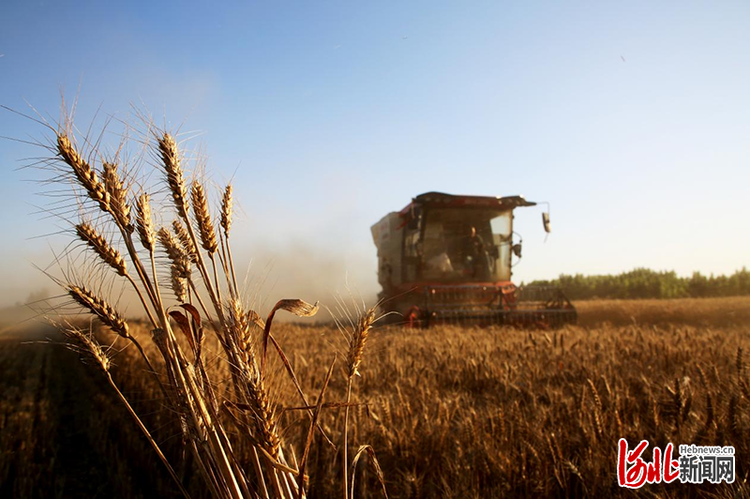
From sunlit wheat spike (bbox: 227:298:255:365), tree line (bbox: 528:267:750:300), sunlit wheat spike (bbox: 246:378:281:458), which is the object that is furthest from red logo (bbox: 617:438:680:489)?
tree line (bbox: 528:267:750:300)

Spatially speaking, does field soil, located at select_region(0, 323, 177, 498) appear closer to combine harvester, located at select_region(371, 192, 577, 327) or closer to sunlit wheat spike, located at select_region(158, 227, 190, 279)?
sunlit wheat spike, located at select_region(158, 227, 190, 279)

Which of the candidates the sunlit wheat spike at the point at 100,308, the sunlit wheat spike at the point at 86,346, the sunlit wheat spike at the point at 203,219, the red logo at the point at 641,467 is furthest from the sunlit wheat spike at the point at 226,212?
the red logo at the point at 641,467

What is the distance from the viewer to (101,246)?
993 mm

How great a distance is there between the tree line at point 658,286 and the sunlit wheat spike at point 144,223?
19723 mm

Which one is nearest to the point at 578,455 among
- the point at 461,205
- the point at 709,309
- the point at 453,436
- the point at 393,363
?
the point at 453,436

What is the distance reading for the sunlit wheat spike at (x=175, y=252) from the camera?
3.52 feet

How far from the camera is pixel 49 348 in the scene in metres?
9.62

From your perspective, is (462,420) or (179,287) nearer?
(179,287)

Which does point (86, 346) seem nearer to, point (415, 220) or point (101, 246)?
point (101, 246)

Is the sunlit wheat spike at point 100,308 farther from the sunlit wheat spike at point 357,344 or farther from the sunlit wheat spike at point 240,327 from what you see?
the sunlit wheat spike at point 357,344

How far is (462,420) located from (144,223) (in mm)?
2063

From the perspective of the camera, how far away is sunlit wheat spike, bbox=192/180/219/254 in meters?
1.06

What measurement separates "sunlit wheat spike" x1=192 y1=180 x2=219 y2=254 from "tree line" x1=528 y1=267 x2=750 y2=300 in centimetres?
1960
